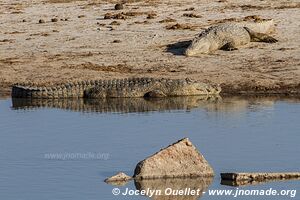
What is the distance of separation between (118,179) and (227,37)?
45.4 feet

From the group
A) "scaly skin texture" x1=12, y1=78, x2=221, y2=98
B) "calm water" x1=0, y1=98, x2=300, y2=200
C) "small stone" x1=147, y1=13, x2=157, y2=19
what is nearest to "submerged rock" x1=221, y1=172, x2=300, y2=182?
"calm water" x1=0, y1=98, x2=300, y2=200

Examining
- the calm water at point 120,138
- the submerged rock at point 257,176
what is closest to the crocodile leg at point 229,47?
the calm water at point 120,138

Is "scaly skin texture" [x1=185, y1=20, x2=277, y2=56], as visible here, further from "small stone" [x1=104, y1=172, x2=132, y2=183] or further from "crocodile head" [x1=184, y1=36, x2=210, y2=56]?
"small stone" [x1=104, y1=172, x2=132, y2=183]

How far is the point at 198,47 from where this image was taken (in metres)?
28.2

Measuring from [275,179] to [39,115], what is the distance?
8096mm

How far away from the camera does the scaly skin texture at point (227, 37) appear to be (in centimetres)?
2830

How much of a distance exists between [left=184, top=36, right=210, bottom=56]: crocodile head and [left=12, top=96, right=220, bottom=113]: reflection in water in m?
3.13

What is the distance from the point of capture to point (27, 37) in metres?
31.4

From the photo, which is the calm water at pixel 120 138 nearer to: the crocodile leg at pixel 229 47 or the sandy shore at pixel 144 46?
the sandy shore at pixel 144 46

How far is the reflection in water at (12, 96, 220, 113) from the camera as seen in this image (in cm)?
2352

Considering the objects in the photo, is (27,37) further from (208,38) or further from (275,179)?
(275,179)

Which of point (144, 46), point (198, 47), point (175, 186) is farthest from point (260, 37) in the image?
point (175, 186)

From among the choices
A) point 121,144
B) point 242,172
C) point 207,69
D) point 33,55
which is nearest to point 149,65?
point 207,69

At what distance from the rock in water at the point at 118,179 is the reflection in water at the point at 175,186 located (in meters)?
0.20
